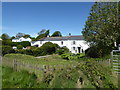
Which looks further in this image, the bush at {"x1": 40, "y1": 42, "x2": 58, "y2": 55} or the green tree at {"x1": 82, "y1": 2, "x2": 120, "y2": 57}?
the bush at {"x1": 40, "y1": 42, "x2": 58, "y2": 55}

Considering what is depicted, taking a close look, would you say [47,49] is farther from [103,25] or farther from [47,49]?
[103,25]

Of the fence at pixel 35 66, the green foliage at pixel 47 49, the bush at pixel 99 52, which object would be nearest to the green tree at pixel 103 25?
the bush at pixel 99 52

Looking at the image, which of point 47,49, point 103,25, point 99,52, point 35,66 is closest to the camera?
point 35,66

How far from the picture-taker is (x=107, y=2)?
1571 cm

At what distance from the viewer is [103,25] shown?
49.7ft

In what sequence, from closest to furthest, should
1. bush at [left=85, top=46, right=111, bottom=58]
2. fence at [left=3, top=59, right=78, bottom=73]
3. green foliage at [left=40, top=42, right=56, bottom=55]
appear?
1. fence at [left=3, top=59, right=78, bottom=73]
2. bush at [left=85, top=46, right=111, bottom=58]
3. green foliage at [left=40, top=42, right=56, bottom=55]

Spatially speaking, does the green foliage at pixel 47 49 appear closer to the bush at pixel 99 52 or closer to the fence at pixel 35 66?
the bush at pixel 99 52

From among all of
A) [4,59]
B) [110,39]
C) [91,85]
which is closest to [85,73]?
[91,85]

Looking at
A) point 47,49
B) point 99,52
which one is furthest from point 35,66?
point 47,49

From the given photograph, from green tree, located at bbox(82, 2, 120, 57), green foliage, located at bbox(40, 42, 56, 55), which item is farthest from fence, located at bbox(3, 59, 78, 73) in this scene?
green foliage, located at bbox(40, 42, 56, 55)

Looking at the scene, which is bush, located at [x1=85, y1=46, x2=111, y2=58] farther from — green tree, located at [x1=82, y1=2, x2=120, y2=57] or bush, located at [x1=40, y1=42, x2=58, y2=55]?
bush, located at [x1=40, y1=42, x2=58, y2=55]

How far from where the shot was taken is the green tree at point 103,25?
47.0ft

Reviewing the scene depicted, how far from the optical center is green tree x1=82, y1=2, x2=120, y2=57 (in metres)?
14.3

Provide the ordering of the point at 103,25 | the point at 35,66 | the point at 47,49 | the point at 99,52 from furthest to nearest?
the point at 47,49 < the point at 99,52 < the point at 103,25 < the point at 35,66
